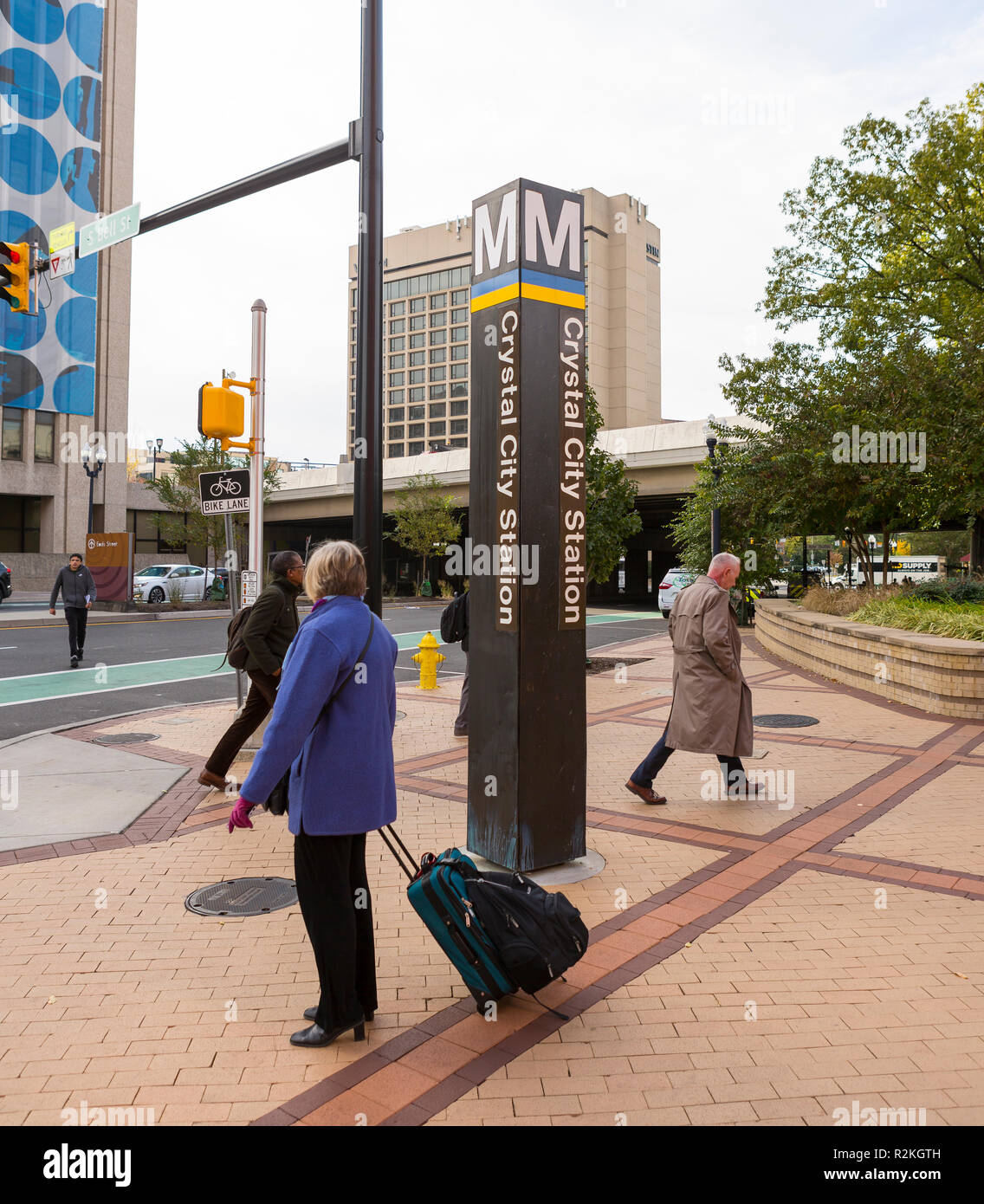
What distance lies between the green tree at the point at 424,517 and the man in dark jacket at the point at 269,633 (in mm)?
35298

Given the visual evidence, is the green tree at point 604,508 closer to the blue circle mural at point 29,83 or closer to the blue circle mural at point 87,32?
the blue circle mural at point 29,83

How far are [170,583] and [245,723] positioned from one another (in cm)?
2633

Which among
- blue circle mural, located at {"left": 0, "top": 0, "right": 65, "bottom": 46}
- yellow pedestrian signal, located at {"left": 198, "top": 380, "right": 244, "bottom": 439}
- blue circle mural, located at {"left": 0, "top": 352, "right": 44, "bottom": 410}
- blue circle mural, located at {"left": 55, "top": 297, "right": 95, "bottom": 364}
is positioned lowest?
yellow pedestrian signal, located at {"left": 198, "top": 380, "right": 244, "bottom": 439}

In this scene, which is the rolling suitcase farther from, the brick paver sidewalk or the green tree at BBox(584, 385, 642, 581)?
the green tree at BBox(584, 385, 642, 581)

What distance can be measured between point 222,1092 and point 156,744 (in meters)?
6.43

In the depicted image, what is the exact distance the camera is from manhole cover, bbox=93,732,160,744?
9266mm

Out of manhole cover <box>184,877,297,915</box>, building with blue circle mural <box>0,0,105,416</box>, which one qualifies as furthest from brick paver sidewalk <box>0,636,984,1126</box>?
building with blue circle mural <box>0,0,105,416</box>

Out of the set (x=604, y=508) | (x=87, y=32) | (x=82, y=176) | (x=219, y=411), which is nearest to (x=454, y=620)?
(x=219, y=411)

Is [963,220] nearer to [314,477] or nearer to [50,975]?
[50,975]

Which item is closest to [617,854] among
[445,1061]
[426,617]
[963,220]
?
[445,1061]

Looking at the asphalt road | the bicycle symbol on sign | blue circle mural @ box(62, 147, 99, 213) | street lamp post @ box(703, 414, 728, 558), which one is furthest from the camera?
blue circle mural @ box(62, 147, 99, 213)

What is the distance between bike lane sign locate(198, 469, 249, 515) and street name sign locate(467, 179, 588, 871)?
3.70m

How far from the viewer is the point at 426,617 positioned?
29469mm

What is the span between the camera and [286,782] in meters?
3.51
